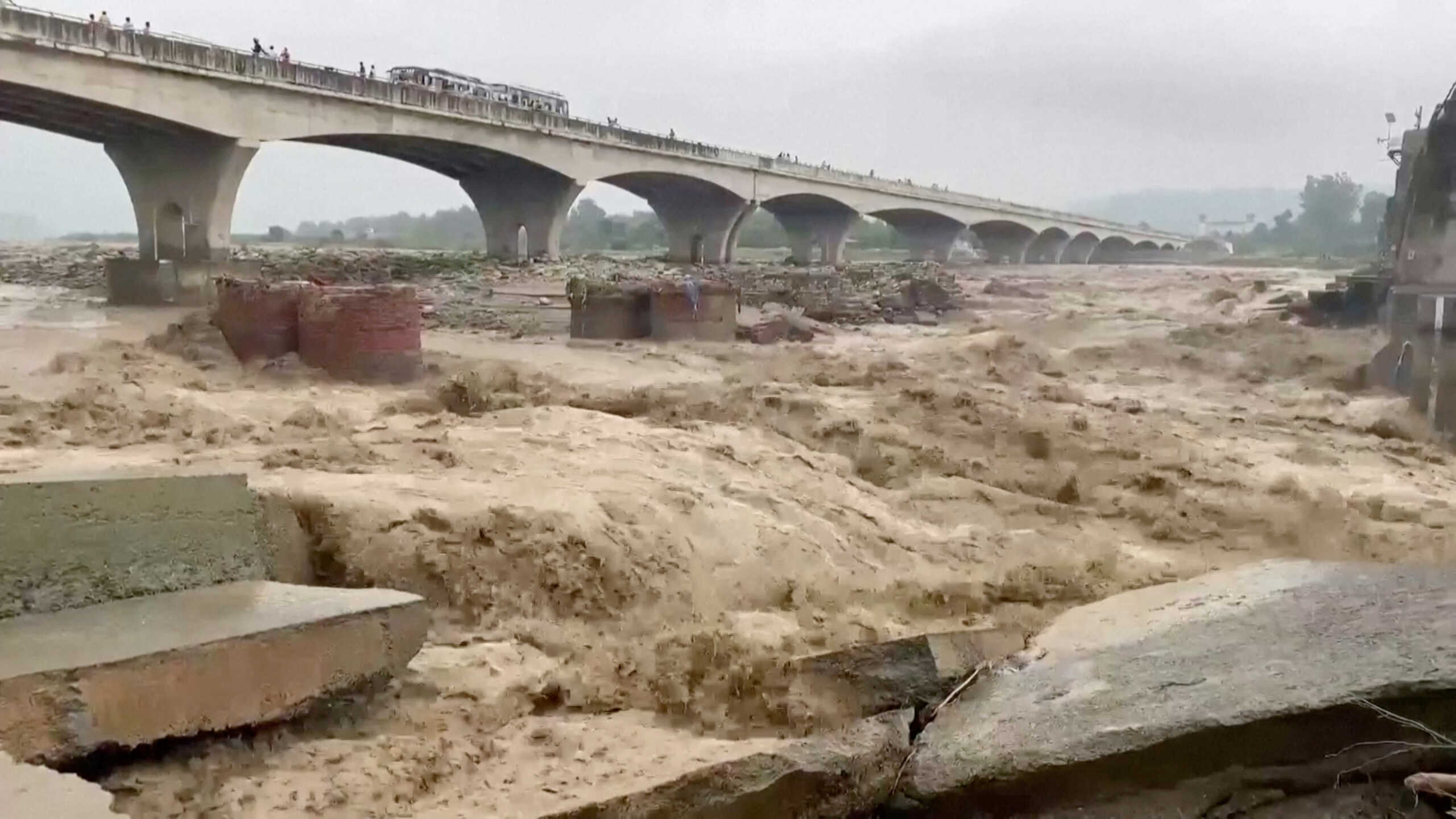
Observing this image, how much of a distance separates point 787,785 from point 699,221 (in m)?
49.3

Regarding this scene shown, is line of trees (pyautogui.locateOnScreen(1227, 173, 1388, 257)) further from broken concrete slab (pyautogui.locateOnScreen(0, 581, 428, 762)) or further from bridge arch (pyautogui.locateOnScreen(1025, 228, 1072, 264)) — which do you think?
broken concrete slab (pyautogui.locateOnScreen(0, 581, 428, 762))

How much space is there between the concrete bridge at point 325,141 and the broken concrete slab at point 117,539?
2234 centimetres

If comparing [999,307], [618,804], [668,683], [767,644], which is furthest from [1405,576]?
[999,307]

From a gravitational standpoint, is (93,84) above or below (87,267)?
above

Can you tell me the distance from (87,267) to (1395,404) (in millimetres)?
33310

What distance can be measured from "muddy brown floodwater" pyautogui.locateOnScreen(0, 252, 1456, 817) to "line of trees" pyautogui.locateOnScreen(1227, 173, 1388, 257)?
70760 mm

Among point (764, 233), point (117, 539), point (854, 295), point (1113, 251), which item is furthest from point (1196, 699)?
point (1113, 251)

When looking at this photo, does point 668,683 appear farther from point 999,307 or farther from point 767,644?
point 999,307

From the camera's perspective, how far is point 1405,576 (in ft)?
16.7

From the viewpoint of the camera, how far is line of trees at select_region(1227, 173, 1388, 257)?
76688mm

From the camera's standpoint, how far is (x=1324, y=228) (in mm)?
89062

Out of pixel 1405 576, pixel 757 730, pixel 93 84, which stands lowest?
pixel 757 730

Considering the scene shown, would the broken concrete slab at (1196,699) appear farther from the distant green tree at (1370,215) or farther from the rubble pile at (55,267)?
the distant green tree at (1370,215)

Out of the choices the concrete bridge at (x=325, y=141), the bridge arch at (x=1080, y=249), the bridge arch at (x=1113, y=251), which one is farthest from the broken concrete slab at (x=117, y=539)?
the bridge arch at (x=1113, y=251)
